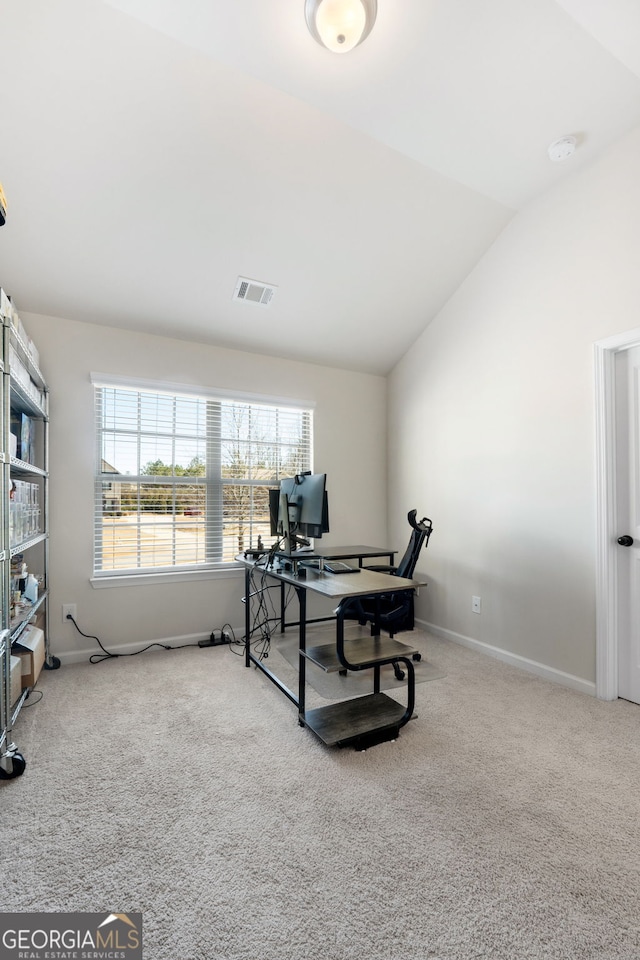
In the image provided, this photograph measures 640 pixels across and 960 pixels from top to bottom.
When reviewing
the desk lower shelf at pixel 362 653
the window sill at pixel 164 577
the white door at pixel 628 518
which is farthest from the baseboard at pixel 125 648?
the white door at pixel 628 518

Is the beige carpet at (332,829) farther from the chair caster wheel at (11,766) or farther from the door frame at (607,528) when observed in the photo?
the door frame at (607,528)

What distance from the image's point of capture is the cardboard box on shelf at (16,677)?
7.82 ft

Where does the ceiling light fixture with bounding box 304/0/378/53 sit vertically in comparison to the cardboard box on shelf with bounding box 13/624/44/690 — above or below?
above

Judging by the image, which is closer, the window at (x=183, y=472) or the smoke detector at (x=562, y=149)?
the smoke detector at (x=562, y=149)

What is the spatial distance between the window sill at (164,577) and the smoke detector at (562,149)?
3.60m

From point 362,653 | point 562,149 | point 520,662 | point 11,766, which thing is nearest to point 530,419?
point 562,149

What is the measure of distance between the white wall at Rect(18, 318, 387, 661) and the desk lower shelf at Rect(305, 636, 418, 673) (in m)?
1.57

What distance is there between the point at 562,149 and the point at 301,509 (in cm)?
262

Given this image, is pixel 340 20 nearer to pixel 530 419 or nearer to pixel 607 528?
pixel 530 419

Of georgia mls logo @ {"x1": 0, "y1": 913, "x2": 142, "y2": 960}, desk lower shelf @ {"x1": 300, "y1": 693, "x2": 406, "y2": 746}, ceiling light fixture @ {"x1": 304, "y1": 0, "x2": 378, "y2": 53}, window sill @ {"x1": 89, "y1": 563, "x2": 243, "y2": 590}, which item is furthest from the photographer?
window sill @ {"x1": 89, "y1": 563, "x2": 243, "y2": 590}

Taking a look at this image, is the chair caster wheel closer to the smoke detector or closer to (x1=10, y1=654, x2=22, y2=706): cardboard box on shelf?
(x1=10, y1=654, x2=22, y2=706): cardboard box on shelf

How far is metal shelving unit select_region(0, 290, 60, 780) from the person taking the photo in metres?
2.01

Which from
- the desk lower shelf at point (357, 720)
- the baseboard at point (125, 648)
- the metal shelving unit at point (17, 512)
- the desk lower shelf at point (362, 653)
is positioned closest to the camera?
the metal shelving unit at point (17, 512)

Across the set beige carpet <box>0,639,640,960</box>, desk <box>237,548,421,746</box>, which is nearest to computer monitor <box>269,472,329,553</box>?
desk <box>237,548,421,746</box>
